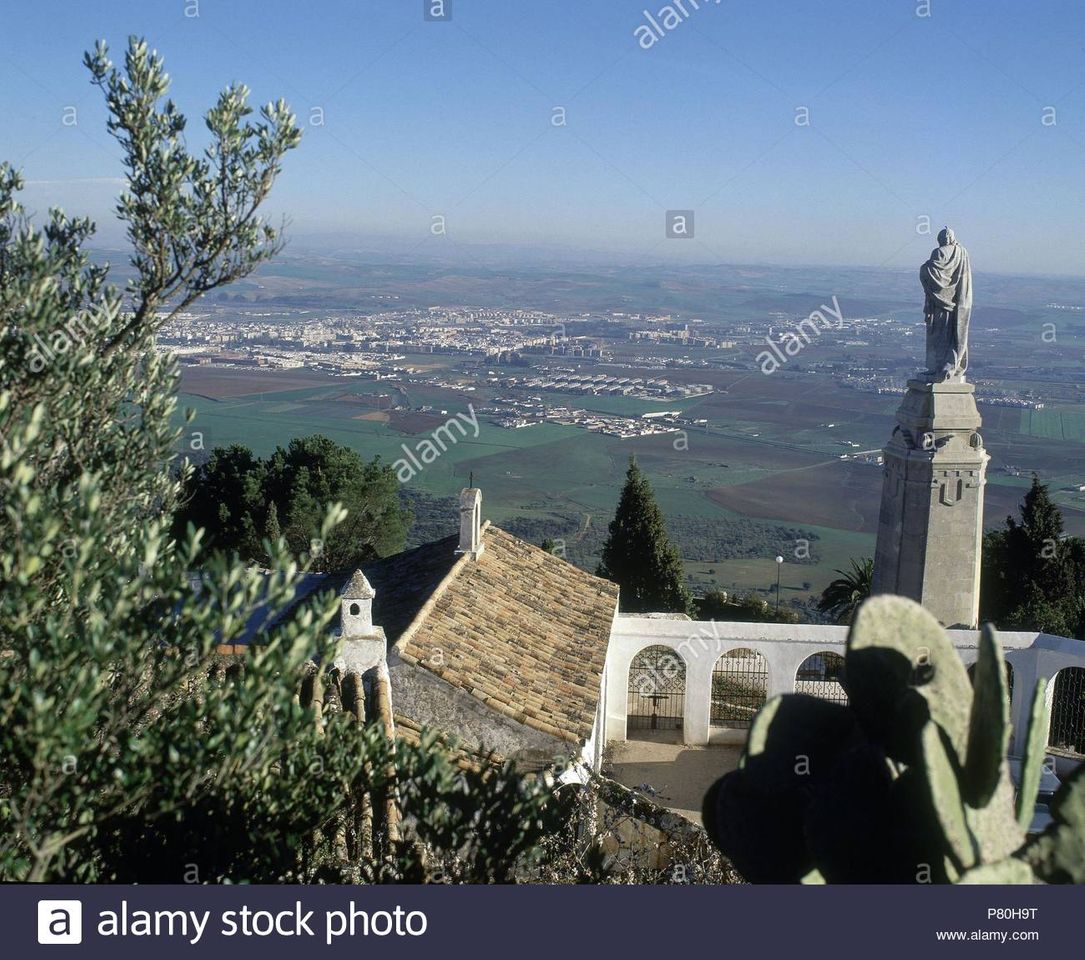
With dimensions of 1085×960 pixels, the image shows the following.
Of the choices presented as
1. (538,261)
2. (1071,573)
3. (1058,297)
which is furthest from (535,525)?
(538,261)

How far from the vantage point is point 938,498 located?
1576 centimetres

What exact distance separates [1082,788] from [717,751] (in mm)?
12567

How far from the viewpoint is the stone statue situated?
51.1 feet

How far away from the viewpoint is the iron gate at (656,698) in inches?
707

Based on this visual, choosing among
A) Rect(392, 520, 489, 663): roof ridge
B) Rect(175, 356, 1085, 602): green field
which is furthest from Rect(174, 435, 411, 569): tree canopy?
Rect(392, 520, 489, 663): roof ridge

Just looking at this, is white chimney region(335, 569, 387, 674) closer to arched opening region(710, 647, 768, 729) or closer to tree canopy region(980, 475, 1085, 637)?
arched opening region(710, 647, 768, 729)

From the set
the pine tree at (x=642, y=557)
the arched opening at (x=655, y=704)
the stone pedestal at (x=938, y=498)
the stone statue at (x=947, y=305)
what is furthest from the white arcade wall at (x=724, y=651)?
the pine tree at (x=642, y=557)

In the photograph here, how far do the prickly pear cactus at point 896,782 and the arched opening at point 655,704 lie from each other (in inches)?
484

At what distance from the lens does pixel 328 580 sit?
17188mm

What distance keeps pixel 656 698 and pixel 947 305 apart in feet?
27.2

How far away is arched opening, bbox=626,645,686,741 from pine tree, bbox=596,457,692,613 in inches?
250

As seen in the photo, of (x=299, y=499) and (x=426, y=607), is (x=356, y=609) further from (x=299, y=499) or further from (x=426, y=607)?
(x=299, y=499)

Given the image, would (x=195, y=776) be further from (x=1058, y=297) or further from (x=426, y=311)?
(x=1058, y=297)

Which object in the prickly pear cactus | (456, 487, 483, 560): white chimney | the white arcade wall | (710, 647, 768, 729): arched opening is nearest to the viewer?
the prickly pear cactus
